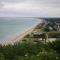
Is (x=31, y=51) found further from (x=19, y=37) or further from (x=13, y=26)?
(x=13, y=26)

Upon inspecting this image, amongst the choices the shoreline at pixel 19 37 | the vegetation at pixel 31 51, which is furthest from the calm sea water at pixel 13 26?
the vegetation at pixel 31 51

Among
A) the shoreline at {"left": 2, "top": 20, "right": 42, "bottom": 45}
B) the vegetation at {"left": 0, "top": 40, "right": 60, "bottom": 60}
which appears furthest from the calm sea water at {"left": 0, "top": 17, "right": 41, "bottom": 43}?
the vegetation at {"left": 0, "top": 40, "right": 60, "bottom": 60}

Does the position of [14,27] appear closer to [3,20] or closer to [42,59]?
[3,20]

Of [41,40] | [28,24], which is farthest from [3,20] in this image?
[41,40]

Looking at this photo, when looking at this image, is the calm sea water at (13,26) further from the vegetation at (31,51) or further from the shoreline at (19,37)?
the vegetation at (31,51)

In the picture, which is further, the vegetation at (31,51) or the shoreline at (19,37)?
the shoreline at (19,37)

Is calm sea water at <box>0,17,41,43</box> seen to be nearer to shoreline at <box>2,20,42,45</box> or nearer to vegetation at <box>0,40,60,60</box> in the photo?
shoreline at <box>2,20,42,45</box>
